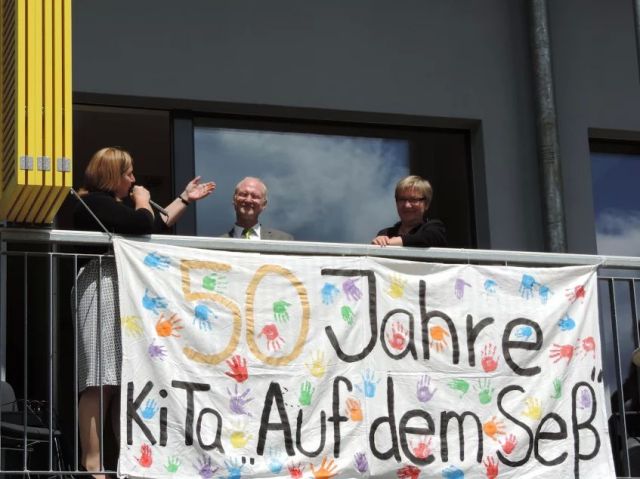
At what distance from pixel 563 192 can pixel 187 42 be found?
3.05 m

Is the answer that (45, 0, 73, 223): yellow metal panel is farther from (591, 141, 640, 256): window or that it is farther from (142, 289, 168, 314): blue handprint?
(591, 141, 640, 256): window

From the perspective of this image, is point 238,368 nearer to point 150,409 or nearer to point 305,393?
point 305,393

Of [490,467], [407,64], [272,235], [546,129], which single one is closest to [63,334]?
[272,235]

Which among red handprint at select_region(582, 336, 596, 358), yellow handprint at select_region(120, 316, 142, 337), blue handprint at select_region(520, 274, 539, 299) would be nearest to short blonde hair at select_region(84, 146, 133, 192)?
yellow handprint at select_region(120, 316, 142, 337)

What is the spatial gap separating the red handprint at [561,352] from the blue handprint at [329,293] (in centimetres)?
136

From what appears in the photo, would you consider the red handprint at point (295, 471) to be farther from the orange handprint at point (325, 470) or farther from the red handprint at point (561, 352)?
the red handprint at point (561, 352)

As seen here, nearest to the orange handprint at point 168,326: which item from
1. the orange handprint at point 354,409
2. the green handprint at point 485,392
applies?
the orange handprint at point 354,409

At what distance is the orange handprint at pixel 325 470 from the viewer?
7.92 meters

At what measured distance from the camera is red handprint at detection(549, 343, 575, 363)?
863cm

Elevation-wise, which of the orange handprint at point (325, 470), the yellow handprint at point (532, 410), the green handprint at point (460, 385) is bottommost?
the orange handprint at point (325, 470)

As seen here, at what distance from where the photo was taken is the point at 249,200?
360 inches

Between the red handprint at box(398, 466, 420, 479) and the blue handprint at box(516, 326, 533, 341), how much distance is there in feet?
3.41

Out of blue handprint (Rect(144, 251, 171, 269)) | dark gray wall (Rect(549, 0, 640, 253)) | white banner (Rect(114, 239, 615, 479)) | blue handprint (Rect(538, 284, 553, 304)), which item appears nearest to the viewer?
white banner (Rect(114, 239, 615, 479))

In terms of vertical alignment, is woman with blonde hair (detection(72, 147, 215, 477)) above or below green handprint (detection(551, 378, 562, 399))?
above
